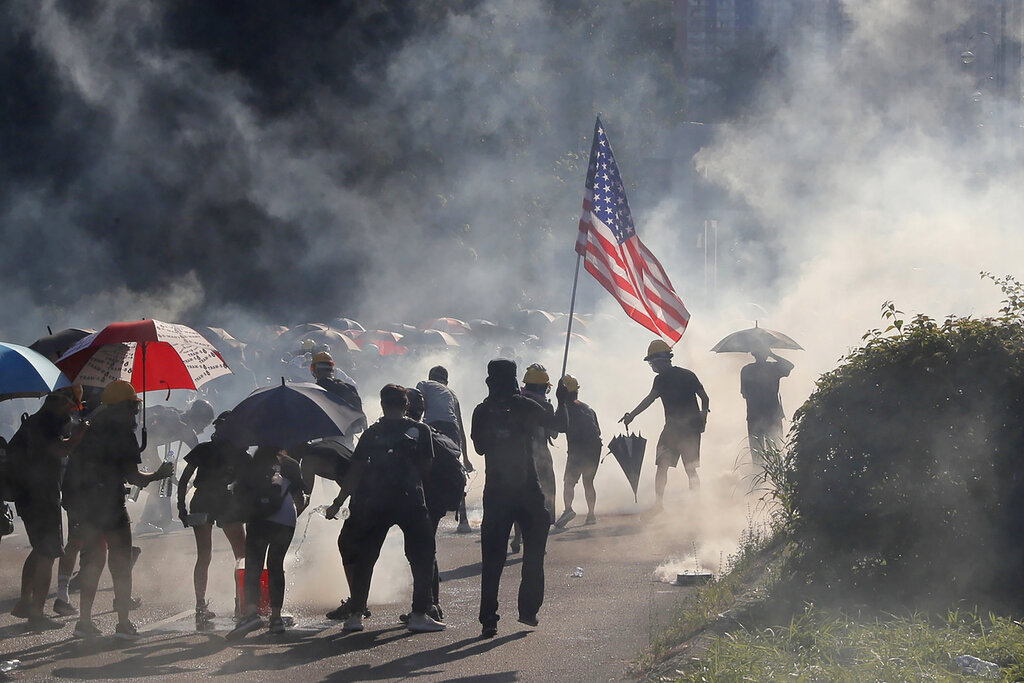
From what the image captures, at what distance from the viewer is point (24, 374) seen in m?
7.53

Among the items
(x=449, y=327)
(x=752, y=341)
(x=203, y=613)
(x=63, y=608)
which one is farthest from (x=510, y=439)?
(x=449, y=327)

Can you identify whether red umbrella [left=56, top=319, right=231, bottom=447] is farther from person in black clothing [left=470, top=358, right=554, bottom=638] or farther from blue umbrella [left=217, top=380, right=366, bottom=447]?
person in black clothing [left=470, top=358, right=554, bottom=638]

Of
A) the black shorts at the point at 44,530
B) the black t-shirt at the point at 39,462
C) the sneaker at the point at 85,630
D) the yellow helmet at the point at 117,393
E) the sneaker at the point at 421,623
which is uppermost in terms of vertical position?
the yellow helmet at the point at 117,393

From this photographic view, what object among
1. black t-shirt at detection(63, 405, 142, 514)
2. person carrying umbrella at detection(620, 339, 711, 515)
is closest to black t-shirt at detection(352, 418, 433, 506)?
black t-shirt at detection(63, 405, 142, 514)

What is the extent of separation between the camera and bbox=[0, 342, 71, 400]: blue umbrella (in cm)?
746

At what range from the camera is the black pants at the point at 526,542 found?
7227 mm

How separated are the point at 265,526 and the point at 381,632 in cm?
85

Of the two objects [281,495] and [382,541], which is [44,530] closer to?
[281,495]

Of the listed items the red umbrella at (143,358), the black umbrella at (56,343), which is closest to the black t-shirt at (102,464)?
the red umbrella at (143,358)

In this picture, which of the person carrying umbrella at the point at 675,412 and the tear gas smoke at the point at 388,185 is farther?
the tear gas smoke at the point at 388,185

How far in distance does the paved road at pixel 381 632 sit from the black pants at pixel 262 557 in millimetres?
210

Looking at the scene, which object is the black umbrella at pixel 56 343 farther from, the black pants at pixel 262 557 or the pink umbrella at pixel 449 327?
the pink umbrella at pixel 449 327

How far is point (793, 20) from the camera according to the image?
74250 millimetres

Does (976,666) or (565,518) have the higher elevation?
(565,518)
